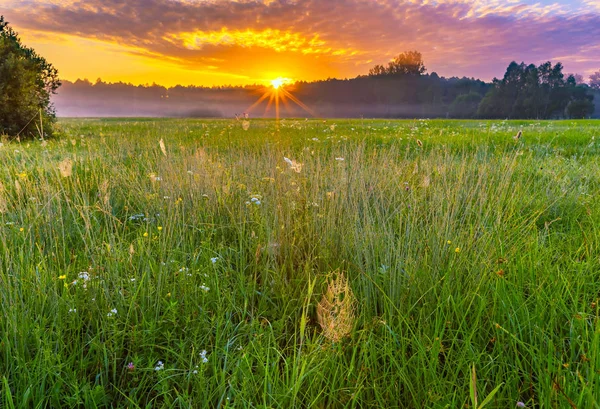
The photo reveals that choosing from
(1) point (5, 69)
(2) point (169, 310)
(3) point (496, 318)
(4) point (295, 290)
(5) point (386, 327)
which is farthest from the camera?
(1) point (5, 69)

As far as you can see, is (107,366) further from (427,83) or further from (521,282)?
(427,83)

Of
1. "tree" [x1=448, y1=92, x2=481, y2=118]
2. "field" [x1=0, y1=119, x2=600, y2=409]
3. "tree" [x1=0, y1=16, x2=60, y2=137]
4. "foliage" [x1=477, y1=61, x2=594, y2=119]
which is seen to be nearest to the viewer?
"field" [x1=0, y1=119, x2=600, y2=409]

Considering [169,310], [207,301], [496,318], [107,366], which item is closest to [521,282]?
[496,318]

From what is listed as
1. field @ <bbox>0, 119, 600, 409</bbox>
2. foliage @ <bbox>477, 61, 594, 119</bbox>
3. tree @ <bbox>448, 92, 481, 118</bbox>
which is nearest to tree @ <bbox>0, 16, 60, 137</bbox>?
field @ <bbox>0, 119, 600, 409</bbox>

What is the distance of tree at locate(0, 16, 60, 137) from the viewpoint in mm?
11609

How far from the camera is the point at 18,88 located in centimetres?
1205

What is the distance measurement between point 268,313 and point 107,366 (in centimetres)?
89

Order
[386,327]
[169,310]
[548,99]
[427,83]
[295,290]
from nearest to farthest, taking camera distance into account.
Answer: [386,327] < [169,310] < [295,290] < [548,99] < [427,83]

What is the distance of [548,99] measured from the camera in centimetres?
7206

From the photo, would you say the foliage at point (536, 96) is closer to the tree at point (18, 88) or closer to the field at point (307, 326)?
the tree at point (18, 88)

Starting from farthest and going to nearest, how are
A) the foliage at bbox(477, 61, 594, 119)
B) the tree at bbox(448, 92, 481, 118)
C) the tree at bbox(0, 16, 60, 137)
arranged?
the tree at bbox(448, 92, 481, 118)
the foliage at bbox(477, 61, 594, 119)
the tree at bbox(0, 16, 60, 137)

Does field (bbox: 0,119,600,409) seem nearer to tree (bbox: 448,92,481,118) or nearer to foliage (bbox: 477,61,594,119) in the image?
foliage (bbox: 477,61,594,119)

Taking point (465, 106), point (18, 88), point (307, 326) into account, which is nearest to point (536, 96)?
point (465, 106)

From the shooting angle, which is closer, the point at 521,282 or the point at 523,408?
the point at 523,408
